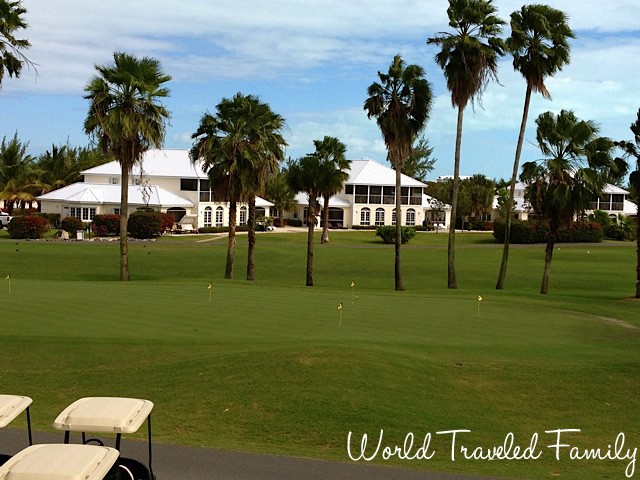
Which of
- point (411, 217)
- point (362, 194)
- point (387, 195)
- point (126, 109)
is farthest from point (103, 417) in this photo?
point (411, 217)

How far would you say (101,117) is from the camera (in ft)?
131

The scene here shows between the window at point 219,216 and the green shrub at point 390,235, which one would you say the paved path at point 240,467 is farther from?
the window at point 219,216

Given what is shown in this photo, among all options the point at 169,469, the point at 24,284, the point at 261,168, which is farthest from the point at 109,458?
the point at 261,168

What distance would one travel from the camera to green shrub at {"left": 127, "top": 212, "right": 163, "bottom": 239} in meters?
70.6

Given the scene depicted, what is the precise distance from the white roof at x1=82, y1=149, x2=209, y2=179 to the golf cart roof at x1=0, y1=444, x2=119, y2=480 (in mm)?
89304

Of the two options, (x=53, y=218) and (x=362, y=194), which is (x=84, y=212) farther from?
(x=362, y=194)

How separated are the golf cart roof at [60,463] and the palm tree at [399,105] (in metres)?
38.5

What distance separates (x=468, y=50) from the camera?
146 feet

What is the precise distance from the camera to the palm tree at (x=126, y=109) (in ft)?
131

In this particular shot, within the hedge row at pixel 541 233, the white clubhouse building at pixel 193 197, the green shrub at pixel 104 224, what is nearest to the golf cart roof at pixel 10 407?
the white clubhouse building at pixel 193 197

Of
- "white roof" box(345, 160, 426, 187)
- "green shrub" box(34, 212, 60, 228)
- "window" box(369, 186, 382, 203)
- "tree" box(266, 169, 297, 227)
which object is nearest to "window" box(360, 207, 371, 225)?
"window" box(369, 186, 382, 203)

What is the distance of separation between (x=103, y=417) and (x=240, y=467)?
2789 millimetres

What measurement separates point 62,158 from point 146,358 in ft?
317

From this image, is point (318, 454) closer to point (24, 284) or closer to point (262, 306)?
point (262, 306)
